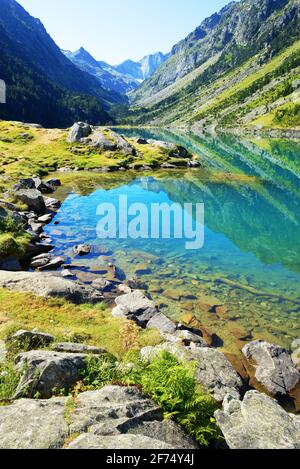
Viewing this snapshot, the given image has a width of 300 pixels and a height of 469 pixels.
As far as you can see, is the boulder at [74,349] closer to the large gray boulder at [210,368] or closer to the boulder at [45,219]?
the large gray boulder at [210,368]

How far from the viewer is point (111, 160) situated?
89.8m

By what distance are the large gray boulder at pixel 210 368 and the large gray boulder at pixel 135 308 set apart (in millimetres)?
4091

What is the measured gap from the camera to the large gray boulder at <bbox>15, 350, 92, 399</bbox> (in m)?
10.6

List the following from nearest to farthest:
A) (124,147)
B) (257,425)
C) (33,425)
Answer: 1. (33,425)
2. (257,425)
3. (124,147)

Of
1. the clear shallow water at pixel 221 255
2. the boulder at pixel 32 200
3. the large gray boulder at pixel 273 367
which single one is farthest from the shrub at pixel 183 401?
the boulder at pixel 32 200

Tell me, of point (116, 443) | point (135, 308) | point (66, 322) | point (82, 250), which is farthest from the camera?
point (82, 250)

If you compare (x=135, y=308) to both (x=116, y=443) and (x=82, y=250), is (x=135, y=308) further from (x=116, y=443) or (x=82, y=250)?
(x=116, y=443)

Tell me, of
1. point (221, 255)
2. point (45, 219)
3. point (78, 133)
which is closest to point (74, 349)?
point (221, 255)

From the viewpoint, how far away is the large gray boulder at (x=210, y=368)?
14.4 m

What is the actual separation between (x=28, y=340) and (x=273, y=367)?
474 inches

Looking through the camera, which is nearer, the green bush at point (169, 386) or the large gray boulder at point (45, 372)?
the green bush at point (169, 386)

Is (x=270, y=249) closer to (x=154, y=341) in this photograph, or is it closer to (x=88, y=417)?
(x=154, y=341)

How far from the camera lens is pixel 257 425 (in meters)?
10.7

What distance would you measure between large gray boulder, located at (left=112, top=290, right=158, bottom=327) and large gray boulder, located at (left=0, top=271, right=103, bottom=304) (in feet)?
5.32
